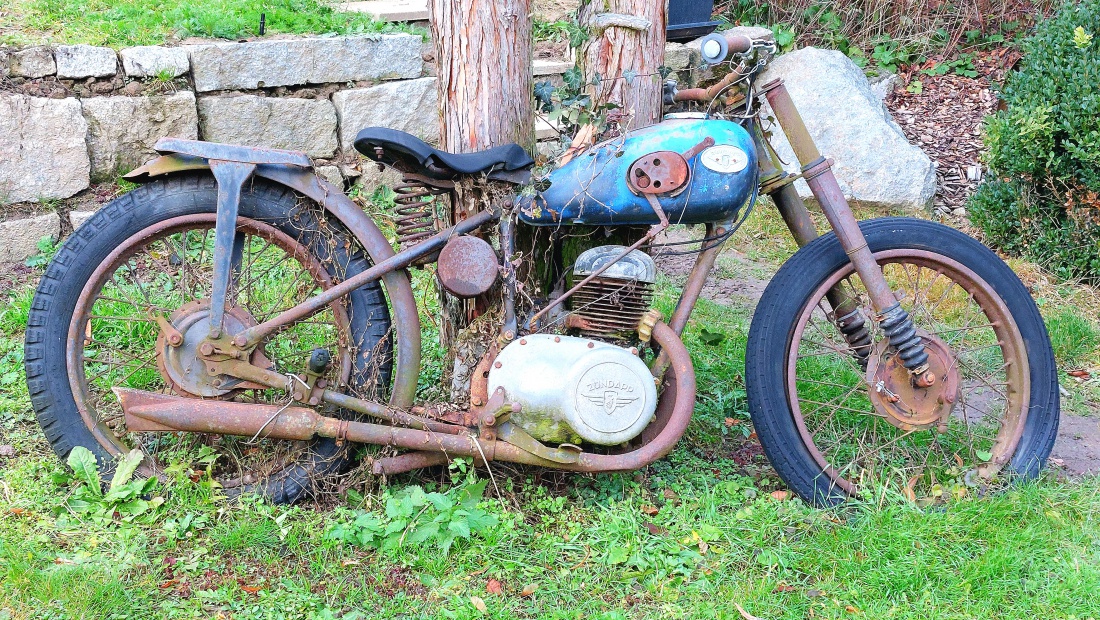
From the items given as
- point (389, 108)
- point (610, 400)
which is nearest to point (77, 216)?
point (389, 108)

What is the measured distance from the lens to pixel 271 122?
5.22 meters

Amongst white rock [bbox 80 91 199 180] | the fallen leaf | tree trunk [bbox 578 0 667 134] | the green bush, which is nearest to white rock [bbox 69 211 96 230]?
white rock [bbox 80 91 199 180]

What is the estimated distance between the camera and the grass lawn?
253 cm

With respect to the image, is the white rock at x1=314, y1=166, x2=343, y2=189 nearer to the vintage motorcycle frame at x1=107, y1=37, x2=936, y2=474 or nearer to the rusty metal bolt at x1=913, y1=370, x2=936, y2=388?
the vintage motorcycle frame at x1=107, y1=37, x2=936, y2=474

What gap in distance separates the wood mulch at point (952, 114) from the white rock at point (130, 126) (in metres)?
5.04

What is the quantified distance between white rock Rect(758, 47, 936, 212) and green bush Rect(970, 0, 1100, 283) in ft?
2.14

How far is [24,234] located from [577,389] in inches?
141

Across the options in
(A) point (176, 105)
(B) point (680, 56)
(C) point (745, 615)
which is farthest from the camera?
(B) point (680, 56)

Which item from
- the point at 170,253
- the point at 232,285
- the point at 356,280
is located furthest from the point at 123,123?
the point at 356,280

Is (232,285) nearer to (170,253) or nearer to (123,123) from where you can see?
(170,253)

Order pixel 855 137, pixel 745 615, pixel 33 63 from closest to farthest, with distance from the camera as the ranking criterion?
pixel 745 615
pixel 33 63
pixel 855 137

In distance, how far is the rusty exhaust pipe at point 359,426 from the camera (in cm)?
278

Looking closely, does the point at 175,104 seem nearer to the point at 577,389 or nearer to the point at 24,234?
the point at 24,234

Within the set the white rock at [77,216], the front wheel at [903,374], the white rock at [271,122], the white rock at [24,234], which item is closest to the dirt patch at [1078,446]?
the front wheel at [903,374]
